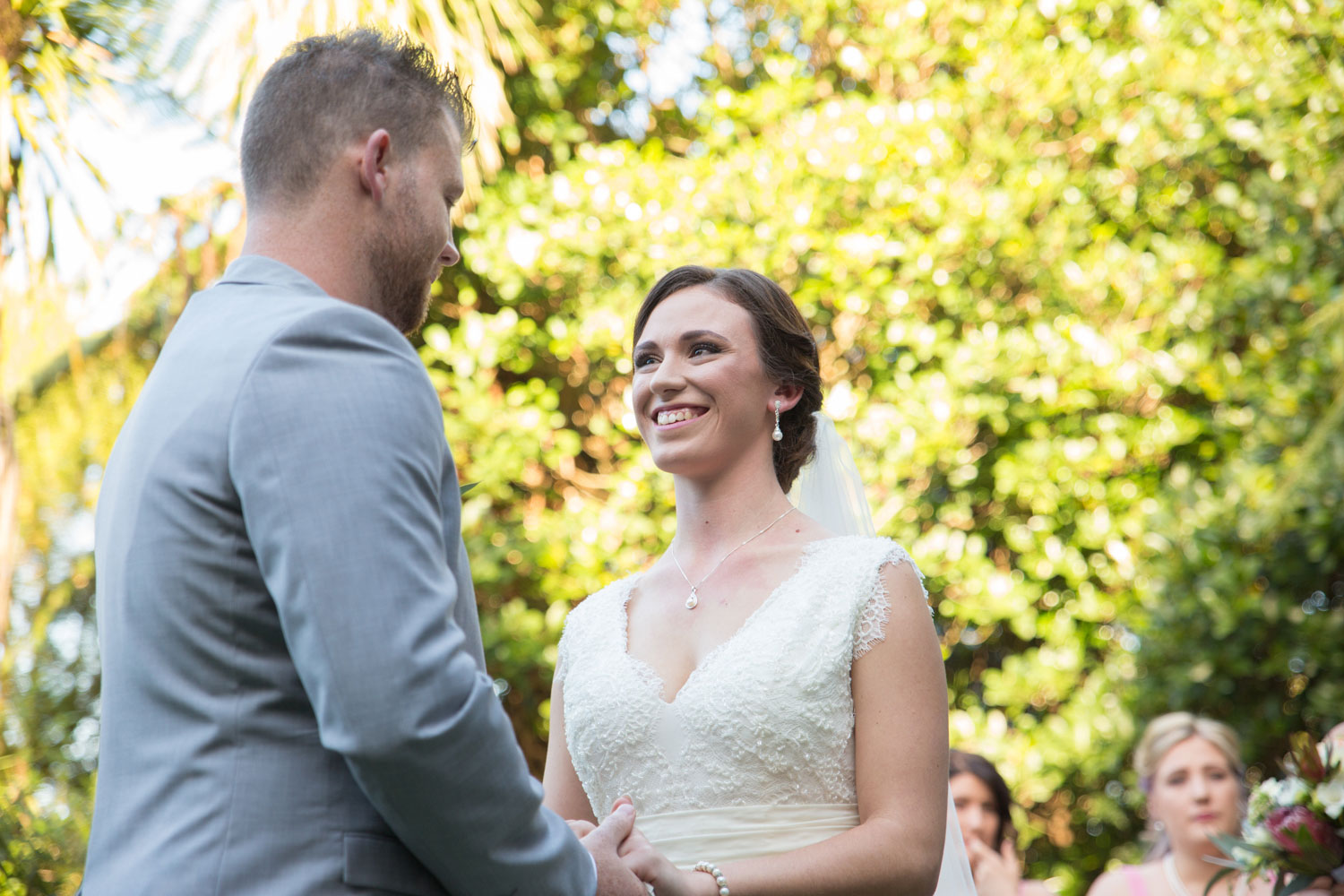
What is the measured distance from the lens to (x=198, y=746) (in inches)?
60.7

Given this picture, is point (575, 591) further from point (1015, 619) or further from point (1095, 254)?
point (1095, 254)

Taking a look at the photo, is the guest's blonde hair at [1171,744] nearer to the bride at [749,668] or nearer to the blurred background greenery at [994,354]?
the blurred background greenery at [994,354]

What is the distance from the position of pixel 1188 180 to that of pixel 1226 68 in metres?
0.74

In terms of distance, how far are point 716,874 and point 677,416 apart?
3.49 feet

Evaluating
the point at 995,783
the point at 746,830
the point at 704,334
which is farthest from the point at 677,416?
the point at 995,783

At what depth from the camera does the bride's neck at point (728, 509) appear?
2990mm

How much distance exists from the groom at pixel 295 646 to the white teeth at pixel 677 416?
1248 mm

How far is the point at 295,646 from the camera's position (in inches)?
59.2

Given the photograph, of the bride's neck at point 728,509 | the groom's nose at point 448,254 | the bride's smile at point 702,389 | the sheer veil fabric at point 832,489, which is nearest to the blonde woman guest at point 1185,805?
the sheer veil fabric at point 832,489

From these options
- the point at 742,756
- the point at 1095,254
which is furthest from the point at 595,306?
the point at 742,756

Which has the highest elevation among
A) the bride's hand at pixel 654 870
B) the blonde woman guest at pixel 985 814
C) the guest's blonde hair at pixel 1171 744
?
the bride's hand at pixel 654 870

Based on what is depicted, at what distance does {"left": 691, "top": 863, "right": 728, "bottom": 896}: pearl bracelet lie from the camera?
2.37m

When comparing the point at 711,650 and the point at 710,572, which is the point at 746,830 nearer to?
the point at 711,650

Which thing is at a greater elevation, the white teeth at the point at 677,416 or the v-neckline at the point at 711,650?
the white teeth at the point at 677,416
